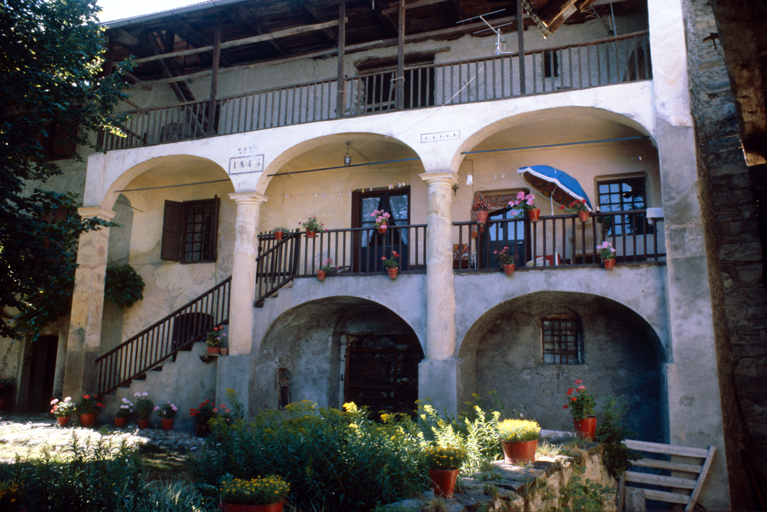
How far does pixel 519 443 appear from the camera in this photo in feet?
18.9

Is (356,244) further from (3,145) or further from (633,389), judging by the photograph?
(3,145)

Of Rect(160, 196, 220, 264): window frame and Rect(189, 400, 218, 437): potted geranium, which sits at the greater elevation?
Rect(160, 196, 220, 264): window frame

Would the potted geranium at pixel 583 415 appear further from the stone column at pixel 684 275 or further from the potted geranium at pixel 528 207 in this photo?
the potted geranium at pixel 528 207

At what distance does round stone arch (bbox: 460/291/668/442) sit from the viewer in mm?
9938

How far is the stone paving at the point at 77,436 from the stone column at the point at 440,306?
419cm

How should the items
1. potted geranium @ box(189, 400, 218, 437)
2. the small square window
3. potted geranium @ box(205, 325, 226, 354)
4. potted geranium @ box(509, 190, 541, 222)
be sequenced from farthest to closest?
potted geranium @ box(205, 325, 226, 354), the small square window, potted geranium @ box(189, 400, 218, 437), potted geranium @ box(509, 190, 541, 222)

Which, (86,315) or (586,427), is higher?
(86,315)

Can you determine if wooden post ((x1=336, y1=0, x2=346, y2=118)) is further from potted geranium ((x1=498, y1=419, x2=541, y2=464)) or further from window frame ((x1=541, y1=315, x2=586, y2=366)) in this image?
potted geranium ((x1=498, y1=419, x2=541, y2=464))

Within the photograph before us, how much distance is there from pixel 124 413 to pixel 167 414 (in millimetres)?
902

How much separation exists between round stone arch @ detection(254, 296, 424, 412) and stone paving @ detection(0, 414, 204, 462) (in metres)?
2.03

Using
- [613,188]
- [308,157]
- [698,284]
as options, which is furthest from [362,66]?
[698,284]

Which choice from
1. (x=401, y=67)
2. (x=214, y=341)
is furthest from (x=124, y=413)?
(x=401, y=67)

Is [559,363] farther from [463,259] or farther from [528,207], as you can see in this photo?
[528,207]

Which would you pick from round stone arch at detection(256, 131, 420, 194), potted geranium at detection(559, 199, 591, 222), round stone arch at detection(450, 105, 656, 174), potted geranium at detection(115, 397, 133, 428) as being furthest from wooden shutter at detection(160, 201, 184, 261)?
potted geranium at detection(559, 199, 591, 222)
